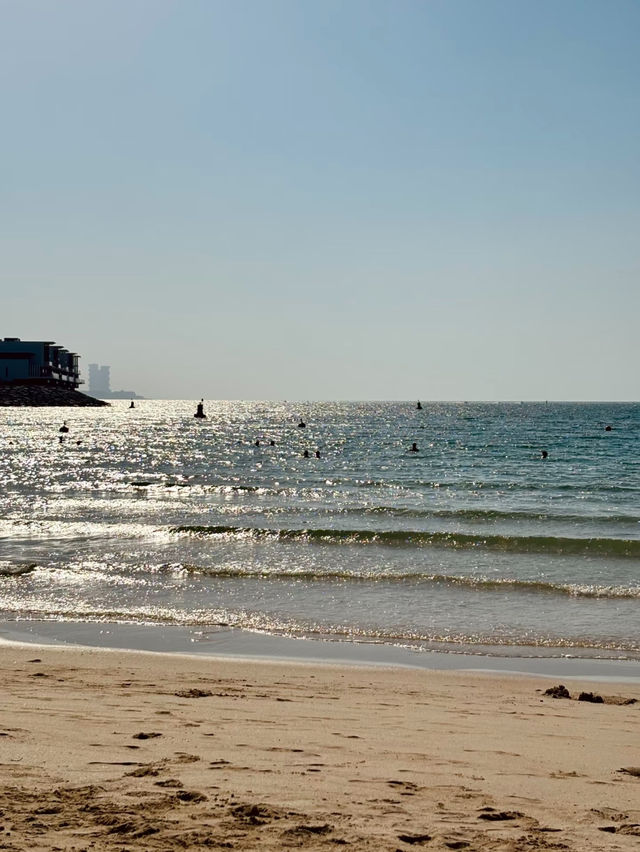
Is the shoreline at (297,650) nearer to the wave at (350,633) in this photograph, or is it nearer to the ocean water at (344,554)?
the wave at (350,633)

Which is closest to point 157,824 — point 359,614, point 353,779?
point 353,779

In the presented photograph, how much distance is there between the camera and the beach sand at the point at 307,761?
16.4 feet

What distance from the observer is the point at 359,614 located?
14414mm

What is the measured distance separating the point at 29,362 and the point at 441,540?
12943cm

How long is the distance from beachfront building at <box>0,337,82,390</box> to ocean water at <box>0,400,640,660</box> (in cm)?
9635

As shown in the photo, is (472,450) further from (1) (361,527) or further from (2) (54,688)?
(2) (54,688)

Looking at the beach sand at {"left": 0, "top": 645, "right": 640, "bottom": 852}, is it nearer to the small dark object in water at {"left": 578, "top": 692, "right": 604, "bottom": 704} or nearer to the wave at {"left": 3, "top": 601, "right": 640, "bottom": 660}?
the small dark object in water at {"left": 578, "top": 692, "right": 604, "bottom": 704}

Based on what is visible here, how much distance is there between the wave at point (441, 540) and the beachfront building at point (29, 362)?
12425 centimetres

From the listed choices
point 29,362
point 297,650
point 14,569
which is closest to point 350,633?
point 297,650

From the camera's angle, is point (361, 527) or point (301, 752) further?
point (361, 527)

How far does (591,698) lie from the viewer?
9430mm

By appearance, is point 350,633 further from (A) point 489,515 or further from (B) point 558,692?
(A) point 489,515

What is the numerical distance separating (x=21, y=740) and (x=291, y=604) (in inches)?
345

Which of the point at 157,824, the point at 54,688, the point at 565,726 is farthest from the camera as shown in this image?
the point at 54,688
